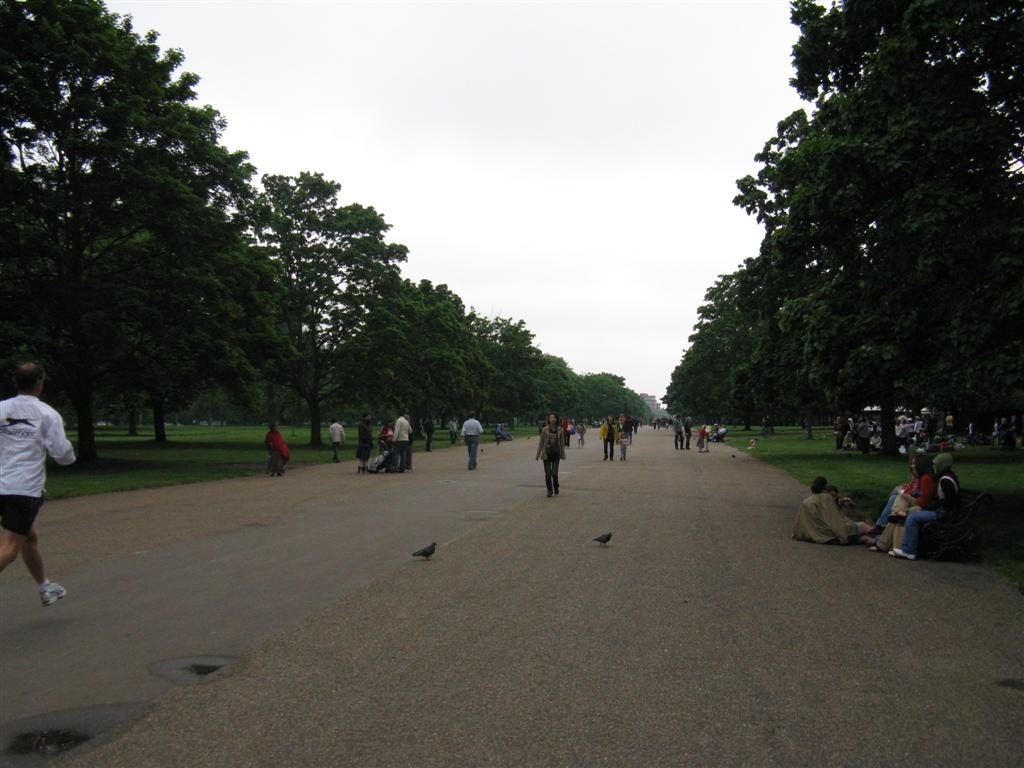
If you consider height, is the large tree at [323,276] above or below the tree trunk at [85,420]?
above

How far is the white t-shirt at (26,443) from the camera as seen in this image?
616cm

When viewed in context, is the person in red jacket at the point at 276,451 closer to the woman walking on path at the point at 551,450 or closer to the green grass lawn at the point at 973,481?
the woman walking on path at the point at 551,450

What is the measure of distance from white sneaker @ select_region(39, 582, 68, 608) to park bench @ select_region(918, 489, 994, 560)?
9.06 m

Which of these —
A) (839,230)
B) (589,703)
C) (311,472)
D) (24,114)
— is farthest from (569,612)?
(24,114)

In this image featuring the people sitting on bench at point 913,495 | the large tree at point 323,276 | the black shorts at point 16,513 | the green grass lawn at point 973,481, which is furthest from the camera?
the large tree at point 323,276

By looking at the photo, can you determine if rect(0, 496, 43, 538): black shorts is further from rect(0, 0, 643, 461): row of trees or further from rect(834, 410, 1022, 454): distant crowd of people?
rect(834, 410, 1022, 454): distant crowd of people

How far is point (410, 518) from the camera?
12.5 metres

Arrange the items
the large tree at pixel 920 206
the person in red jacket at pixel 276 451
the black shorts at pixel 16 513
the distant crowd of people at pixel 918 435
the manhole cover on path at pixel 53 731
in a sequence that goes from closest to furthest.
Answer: the manhole cover on path at pixel 53 731
the black shorts at pixel 16 513
the large tree at pixel 920 206
the person in red jacket at pixel 276 451
the distant crowd of people at pixel 918 435

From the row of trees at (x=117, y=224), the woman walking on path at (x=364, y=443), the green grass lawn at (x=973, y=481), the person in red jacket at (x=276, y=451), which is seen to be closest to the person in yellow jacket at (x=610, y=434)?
the green grass lawn at (x=973, y=481)

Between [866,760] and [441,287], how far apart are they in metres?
57.8

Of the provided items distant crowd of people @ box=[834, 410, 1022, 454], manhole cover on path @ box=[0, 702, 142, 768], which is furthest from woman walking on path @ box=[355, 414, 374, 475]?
distant crowd of people @ box=[834, 410, 1022, 454]

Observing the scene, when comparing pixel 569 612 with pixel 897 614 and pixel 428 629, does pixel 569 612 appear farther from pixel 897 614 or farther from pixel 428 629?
pixel 897 614

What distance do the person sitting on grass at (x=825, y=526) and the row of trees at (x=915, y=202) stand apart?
2229 mm

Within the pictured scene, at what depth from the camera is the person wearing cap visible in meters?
9.37
